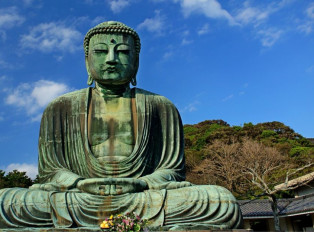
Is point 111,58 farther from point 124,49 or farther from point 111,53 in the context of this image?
point 124,49

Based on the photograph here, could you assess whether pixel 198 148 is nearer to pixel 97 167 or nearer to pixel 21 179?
→ pixel 21 179

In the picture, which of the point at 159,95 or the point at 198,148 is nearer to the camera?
the point at 159,95

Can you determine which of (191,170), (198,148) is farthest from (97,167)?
(198,148)

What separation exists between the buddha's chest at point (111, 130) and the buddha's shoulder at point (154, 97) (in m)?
0.46

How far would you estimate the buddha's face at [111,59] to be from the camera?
7.31m

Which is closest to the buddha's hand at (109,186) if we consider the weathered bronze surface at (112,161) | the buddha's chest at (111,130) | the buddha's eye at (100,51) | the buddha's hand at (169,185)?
the weathered bronze surface at (112,161)

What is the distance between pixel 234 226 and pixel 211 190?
618 millimetres

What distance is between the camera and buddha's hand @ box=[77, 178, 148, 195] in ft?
19.3

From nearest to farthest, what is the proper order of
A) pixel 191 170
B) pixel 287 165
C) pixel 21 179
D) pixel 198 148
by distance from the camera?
pixel 21 179, pixel 287 165, pixel 191 170, pixel 198 148

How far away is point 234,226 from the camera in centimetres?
562

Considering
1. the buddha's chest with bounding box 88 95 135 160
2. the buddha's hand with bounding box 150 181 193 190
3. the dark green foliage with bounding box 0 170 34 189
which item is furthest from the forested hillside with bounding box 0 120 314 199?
the buddha's hand with bounding box 150 181 193 190

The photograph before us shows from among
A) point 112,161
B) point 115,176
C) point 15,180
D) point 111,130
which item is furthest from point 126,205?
point 15,180

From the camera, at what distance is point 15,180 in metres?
19.9

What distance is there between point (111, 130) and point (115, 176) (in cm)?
101
